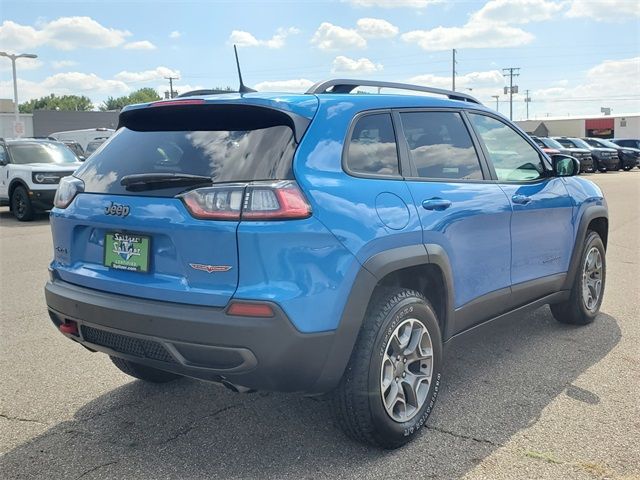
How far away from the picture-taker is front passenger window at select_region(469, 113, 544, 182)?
4148mm

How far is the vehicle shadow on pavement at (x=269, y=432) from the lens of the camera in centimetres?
298

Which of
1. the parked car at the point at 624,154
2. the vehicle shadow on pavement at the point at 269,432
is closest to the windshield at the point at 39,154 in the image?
the vehicle shadow on pavement at the point at 269,432

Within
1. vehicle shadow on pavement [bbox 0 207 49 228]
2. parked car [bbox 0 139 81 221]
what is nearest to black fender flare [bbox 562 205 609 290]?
vehicle shadow on pavement [bbox 0 207 49 228]

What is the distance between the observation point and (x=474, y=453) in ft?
10.1

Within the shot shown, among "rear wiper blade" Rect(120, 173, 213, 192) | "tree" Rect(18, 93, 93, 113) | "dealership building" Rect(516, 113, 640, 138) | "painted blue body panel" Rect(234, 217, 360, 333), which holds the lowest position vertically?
"painted blue body panel" Rect(234, 217, 360, 333)

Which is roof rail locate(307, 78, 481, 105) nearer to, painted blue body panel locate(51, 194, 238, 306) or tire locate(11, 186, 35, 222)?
painted blue body panel locate(51, 194, 238, 306)

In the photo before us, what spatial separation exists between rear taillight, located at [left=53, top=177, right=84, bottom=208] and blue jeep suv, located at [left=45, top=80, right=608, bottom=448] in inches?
0.5

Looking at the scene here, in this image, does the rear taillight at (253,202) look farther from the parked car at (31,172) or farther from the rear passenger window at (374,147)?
the parked car at (31,172)

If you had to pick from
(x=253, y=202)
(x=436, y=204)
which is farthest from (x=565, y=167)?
(x=253, y=202)

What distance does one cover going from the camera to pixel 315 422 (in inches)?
136

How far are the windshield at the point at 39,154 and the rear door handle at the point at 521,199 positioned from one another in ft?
41.8

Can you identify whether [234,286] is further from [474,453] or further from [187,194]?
[474,453]

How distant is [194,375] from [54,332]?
2.84 metres

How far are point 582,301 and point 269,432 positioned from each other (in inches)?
117
